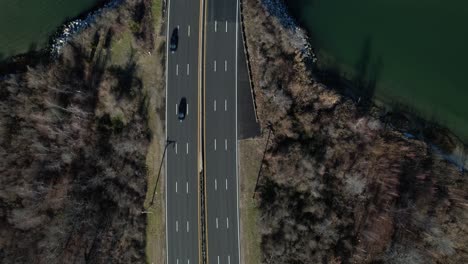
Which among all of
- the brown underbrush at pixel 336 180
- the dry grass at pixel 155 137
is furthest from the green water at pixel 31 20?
the brown underbrush at pixel 336 180

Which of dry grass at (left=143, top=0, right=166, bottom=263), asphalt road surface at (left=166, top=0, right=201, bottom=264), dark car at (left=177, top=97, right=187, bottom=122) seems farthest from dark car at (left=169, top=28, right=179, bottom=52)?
dark car at (left=177, top=97, right=187, bottom=122)

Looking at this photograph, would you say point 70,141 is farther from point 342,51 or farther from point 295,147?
point 342,51

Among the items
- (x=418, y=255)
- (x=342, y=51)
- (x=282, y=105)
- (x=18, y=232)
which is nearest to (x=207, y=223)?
(x=282, y=105)

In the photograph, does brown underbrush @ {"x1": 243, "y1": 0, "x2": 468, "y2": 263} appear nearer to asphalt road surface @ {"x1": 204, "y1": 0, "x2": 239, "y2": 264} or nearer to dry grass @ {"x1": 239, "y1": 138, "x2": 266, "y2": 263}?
dry grass @ {"x1": 239, "y1": 138, "x2": 266, "y2": 263}

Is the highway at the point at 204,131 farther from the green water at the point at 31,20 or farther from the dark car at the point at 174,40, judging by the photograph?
the green water at the point at 31,20

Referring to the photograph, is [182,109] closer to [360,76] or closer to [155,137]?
[155,137]

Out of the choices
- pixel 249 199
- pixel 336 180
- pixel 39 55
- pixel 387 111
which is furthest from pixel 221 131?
pixel 39 55
